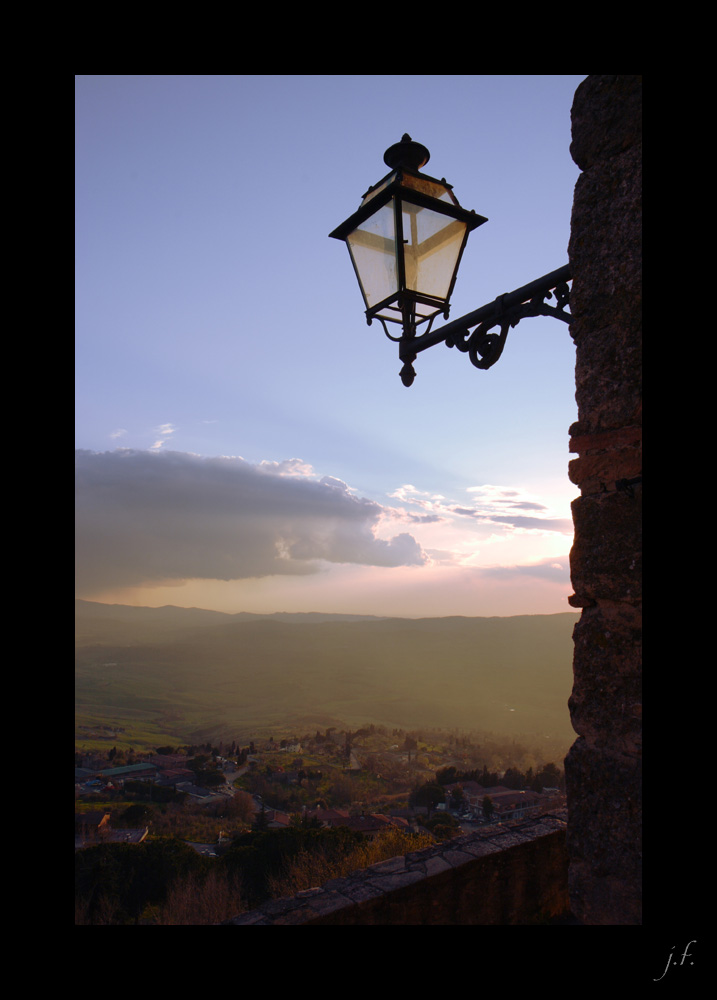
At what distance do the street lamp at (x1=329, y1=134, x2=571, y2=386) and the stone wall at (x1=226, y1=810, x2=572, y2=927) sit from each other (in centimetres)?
302

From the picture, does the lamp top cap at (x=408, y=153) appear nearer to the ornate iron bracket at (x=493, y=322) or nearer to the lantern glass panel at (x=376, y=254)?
the lantern glass panel at (x=376, y=254)

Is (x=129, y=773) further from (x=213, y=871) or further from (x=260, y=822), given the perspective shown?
(x=213, y=871)

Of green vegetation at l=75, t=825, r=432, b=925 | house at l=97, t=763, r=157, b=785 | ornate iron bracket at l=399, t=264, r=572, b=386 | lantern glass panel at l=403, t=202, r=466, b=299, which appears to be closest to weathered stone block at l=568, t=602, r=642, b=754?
ornate iron bracket at l=399, t=264, r=572, b=386

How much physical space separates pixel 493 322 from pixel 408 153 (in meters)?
1.09

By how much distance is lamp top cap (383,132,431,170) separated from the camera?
279 centimetres

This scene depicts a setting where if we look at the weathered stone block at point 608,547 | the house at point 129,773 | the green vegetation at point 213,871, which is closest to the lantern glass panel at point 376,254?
the weathered stone block at point 608,547

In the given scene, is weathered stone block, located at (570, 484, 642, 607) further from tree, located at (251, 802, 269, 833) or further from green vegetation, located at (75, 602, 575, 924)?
tree, located at (251, 802, 269, 833)

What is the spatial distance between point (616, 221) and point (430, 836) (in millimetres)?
8884

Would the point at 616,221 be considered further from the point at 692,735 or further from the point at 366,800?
the point at 366,800

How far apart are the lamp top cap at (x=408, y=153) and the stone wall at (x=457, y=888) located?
3953 mm

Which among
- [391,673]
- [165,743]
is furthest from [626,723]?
[391,673]

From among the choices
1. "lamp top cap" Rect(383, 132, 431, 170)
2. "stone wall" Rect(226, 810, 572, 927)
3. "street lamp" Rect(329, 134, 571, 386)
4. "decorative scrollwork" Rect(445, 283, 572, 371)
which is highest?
"lamp top cap" Rect(383, 132, 431, 170)

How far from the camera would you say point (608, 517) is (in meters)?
1.80

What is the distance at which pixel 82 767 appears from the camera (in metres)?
18.9
